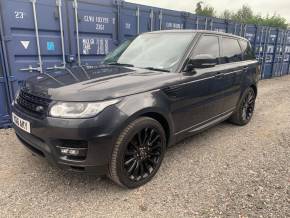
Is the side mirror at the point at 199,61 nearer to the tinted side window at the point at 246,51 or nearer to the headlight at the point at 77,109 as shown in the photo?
the headlight at the point at 77,109

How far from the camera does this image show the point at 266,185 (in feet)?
9.79

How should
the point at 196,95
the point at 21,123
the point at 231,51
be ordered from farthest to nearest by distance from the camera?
the point at 231,51 → the point at 196,95 → the point at 21,123

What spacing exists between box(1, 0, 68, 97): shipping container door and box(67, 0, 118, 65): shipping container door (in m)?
0.23

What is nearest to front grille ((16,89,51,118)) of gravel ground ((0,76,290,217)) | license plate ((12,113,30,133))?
license plate ((12,113,30,133))

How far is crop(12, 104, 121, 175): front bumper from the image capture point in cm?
230

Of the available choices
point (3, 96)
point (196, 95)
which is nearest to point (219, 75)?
point (196, 95)

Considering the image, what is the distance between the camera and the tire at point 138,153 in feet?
8.32

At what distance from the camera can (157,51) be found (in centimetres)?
346

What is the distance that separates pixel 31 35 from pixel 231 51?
3587mm

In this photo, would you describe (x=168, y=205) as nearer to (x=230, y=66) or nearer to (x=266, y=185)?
(x=266, y=185)

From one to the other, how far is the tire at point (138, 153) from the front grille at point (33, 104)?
2.57ft

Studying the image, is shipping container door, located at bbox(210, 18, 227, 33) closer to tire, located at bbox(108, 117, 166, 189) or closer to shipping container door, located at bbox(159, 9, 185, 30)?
shipping container door, located at bbox(159, 9, 185, 30)

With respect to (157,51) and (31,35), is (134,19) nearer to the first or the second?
(31,35)

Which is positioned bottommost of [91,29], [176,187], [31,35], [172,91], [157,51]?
[176,187]
